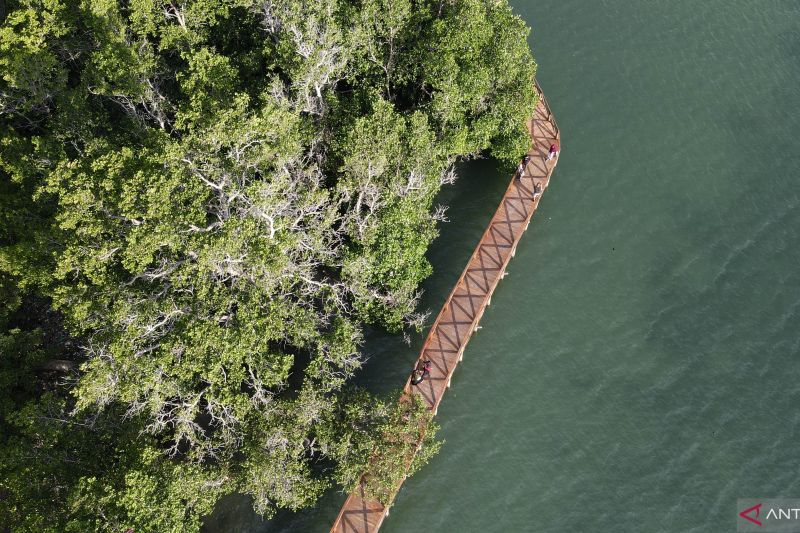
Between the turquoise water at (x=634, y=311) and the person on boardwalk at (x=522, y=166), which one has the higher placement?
the person on boardwalk at (x=522, y=166)

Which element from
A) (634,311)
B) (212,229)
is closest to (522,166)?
(634,311)

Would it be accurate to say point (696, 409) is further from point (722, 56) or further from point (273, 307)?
point (722, 56)

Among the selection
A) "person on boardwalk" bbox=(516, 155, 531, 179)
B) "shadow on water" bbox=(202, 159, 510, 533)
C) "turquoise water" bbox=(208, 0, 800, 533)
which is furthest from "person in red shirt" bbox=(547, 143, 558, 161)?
"shadow on water" bbox=(202, 159, 510, 533)

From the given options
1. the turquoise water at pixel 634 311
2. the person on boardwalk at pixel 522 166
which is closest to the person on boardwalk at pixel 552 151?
the person on boardwalk at pixel 522 166

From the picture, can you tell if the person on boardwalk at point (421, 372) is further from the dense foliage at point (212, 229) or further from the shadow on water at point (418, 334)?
the dense foliage at point (212, 229)

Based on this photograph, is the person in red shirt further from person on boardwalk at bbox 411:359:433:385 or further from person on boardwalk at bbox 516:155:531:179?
person on boardwalk at bbox 411:359:433:385

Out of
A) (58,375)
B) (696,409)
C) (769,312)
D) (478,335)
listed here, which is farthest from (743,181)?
(58,375)
